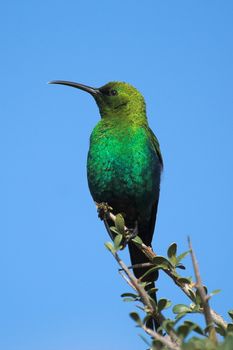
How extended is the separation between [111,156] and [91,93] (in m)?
1.47

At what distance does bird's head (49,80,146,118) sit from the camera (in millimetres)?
6199

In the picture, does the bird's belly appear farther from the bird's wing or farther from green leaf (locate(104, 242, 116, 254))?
green leaf (locate(104, 242, 116, 254))

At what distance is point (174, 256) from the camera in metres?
2.82

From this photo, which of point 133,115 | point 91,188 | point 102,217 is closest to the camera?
point 102,217

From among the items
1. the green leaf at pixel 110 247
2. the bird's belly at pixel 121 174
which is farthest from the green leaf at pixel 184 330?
the bird's belly at pixel 121 174

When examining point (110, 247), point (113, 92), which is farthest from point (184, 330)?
point (113, 92)

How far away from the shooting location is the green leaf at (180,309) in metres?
2.35

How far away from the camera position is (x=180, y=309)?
2361 millimetres

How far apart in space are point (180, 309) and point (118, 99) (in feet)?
13.9

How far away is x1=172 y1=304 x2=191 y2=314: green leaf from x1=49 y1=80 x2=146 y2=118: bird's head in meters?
3.85

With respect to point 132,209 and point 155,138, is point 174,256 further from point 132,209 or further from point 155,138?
point 155,138

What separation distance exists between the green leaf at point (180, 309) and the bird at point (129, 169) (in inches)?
112

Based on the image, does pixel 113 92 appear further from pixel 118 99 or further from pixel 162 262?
pixel 162 262

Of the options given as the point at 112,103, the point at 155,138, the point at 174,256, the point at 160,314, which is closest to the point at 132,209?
the point at 155,138
